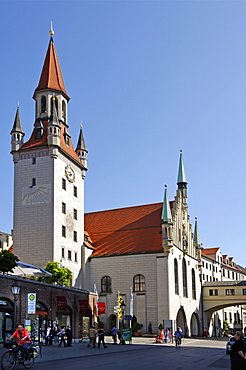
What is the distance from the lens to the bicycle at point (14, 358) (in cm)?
1820

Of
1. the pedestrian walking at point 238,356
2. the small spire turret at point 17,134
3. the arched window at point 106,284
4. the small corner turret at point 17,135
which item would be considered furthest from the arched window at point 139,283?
the pedestrian walking at point 238,356

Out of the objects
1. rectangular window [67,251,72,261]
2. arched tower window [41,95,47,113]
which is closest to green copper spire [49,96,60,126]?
arched tower window [41,95,47,113]

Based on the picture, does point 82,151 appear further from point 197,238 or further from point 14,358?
point 14,358

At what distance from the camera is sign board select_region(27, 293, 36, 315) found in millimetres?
32737

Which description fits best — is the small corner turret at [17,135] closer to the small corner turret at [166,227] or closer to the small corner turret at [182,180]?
the small corner turret at [166,227]

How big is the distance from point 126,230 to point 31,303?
117 feet

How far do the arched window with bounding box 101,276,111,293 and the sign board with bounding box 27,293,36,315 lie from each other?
103 ft

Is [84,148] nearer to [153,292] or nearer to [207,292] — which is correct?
[153,292]

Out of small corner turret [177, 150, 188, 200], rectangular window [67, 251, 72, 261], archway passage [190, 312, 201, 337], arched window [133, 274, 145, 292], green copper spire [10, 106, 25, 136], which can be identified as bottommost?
archway passage [190, 312, 201, 337]

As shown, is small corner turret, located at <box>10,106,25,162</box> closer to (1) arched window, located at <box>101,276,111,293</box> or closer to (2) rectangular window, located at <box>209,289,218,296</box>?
(1) arched window, located at <box>101,276,111,293</box>

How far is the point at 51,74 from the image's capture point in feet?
212

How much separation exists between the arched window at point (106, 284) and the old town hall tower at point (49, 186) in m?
2.94

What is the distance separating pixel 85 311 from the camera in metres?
43.2

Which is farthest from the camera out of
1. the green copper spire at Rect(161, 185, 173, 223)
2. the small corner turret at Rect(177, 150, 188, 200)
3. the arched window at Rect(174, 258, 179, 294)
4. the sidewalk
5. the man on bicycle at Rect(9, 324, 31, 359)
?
the small corner turret at Rect(177, 150, 188, 200)
